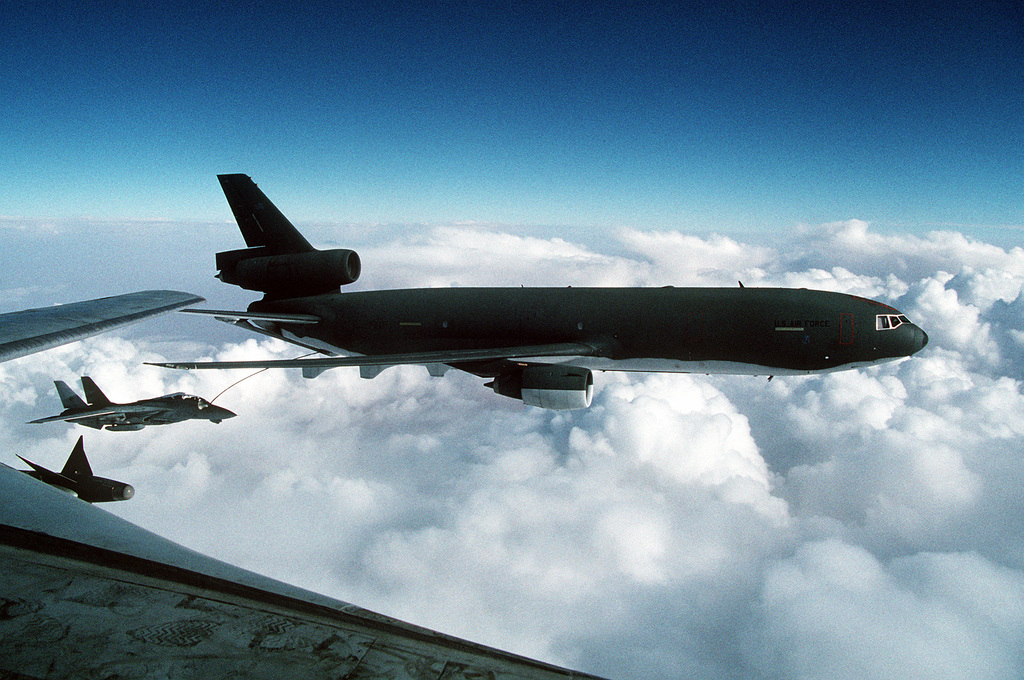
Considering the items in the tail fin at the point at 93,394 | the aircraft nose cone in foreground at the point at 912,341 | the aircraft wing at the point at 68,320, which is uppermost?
the aircraft wing at the point at 68,320

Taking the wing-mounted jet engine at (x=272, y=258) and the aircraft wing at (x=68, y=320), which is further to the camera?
the wing-mounted jet engine at (x=272, y=258)

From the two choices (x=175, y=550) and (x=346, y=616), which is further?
(x=175, y=550)

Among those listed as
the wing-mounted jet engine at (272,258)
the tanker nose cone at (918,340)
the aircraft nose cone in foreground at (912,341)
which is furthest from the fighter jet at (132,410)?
the tanker nose cone at (918,340)

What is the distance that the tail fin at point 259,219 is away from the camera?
2997cm

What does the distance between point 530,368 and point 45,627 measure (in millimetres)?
18577

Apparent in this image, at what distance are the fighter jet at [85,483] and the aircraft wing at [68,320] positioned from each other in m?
3.36

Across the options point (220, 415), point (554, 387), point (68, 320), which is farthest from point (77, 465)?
point (220, 415)

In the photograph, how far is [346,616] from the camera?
12.4 ft

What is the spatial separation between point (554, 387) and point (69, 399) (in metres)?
24.9

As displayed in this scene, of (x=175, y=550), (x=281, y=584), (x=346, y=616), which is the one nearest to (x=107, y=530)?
(x=175, y=550)

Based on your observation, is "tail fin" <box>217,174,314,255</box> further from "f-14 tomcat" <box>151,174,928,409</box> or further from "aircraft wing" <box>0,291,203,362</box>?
"aircraft wing" <box>0,291,203,362</box>

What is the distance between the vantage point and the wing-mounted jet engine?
2817cm

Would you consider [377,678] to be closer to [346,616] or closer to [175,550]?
[346,616]

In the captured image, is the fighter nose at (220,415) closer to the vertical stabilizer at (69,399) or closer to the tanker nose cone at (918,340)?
the vertical stabilizer at (69,399)
